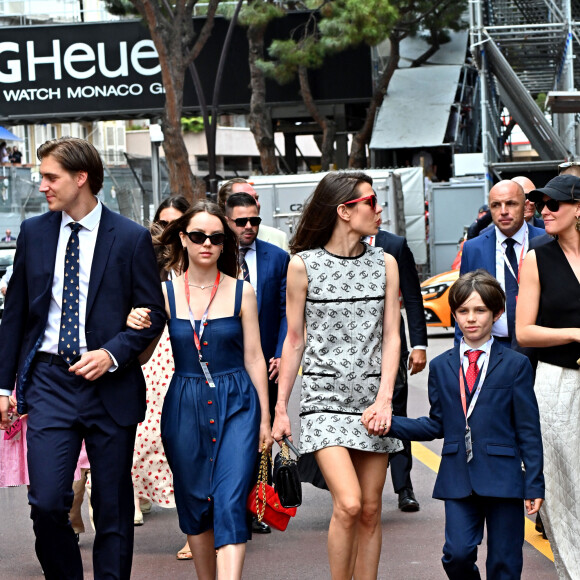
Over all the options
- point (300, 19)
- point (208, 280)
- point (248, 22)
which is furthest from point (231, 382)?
point (300, 19)

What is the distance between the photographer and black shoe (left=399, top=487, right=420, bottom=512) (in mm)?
7801

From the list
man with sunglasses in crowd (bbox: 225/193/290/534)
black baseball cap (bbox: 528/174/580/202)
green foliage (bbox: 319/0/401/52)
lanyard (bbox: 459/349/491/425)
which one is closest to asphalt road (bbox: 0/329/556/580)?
man with sunglasses in crowd (bbox: 225/193/290/534)

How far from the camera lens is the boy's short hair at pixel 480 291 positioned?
202 inches

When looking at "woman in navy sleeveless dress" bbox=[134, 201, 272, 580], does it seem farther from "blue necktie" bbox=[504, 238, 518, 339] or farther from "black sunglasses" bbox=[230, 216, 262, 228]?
"blue necktie" bbox=[504, 238, 518, 339]

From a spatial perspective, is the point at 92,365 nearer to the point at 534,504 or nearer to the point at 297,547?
the point at 534,504

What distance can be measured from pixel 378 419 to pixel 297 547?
2139 mm

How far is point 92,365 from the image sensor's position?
4926 millimetres

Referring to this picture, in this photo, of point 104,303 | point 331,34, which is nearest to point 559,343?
point 104,303

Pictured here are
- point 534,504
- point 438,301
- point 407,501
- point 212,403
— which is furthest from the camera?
point 438,301

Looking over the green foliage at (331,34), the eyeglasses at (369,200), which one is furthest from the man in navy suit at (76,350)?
the green foliage at (331,34)

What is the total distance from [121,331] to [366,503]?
127cm

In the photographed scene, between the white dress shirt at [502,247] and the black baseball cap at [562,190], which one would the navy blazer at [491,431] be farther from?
the white dress shirt at [502,247]

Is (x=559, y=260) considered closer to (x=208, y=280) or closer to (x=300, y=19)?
(x=208, y=280)

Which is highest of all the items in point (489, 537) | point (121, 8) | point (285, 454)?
point (121, 8)
